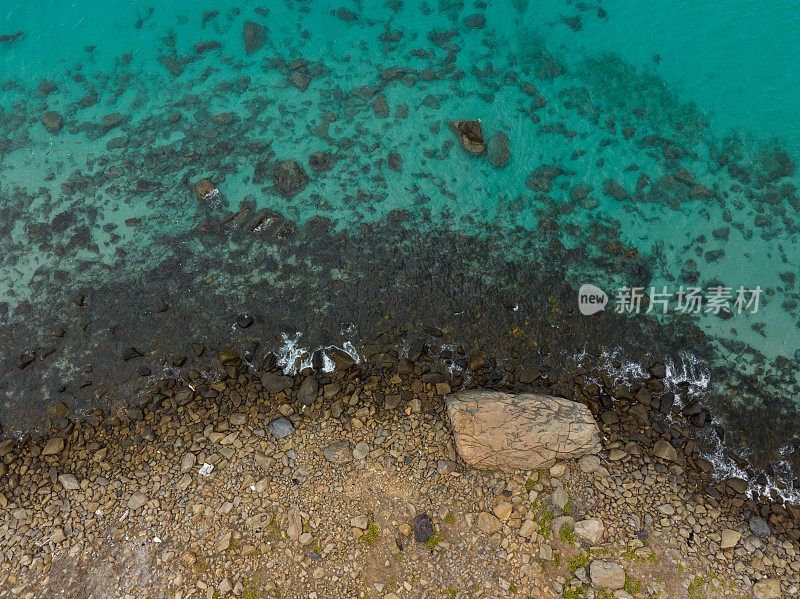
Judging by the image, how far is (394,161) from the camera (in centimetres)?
1297

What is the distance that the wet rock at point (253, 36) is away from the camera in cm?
1439

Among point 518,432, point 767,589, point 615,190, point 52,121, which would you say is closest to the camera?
point 767,589

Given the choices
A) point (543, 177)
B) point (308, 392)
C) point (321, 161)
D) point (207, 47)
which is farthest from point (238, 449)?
point (207, 47)

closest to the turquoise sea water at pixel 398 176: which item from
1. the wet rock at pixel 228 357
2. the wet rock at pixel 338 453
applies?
the wet rock at pixel 228 357

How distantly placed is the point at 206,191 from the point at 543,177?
860 cm

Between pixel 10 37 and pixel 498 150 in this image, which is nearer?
pixel 498 150

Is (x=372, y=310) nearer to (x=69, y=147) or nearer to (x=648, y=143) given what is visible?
(x=648, y=143)

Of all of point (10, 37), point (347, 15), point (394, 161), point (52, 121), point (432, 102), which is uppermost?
point (347, 15)

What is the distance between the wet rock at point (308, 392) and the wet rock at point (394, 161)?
574 centimetres

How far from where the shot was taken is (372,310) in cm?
1167

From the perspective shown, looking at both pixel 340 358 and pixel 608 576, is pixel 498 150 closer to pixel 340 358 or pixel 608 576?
pixel 340 358

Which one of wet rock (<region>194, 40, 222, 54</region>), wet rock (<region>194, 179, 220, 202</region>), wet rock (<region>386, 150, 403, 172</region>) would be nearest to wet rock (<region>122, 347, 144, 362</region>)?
wet rock (<region>194, 179, 220, 202</region>)

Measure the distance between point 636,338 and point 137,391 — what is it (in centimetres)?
1135

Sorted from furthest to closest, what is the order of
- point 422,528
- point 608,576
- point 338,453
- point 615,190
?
point 615,190, point 338,453, point 422,528, point 608,576
